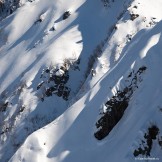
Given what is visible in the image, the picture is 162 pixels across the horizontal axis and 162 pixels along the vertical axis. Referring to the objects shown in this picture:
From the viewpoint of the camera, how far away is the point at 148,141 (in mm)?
20938

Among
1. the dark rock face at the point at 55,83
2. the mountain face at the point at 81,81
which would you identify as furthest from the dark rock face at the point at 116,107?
A: the dark rock face at the point at 55,83

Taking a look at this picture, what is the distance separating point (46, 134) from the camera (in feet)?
94.8

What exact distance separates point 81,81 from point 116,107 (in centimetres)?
3125

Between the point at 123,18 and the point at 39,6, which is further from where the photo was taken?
the point at 39,6

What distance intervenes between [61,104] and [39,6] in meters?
26.0

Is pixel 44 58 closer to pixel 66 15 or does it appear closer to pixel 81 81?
pixel 81 81

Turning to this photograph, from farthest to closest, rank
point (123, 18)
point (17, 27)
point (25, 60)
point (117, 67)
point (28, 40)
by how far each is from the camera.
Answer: point (17, 27), point (28, 40), point (25, 60), point (123, 18), point (117, 67)

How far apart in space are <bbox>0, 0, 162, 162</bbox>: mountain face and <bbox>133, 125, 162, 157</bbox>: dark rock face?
5 cm

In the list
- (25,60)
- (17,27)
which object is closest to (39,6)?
(17,27)

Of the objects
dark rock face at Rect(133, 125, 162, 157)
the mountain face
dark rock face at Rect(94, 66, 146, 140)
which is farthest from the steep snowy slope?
dark rock face at Rect(133, 125, 162, 157)

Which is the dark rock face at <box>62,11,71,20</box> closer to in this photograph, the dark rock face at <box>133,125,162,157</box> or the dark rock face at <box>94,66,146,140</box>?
the dark rock face at <box>94,66,146,140</box>

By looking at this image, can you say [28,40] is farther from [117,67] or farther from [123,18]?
[117,67]

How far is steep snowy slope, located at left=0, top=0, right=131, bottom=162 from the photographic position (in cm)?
5191

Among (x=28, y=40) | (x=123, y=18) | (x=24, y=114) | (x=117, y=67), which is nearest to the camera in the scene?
(x=117, y=67)
